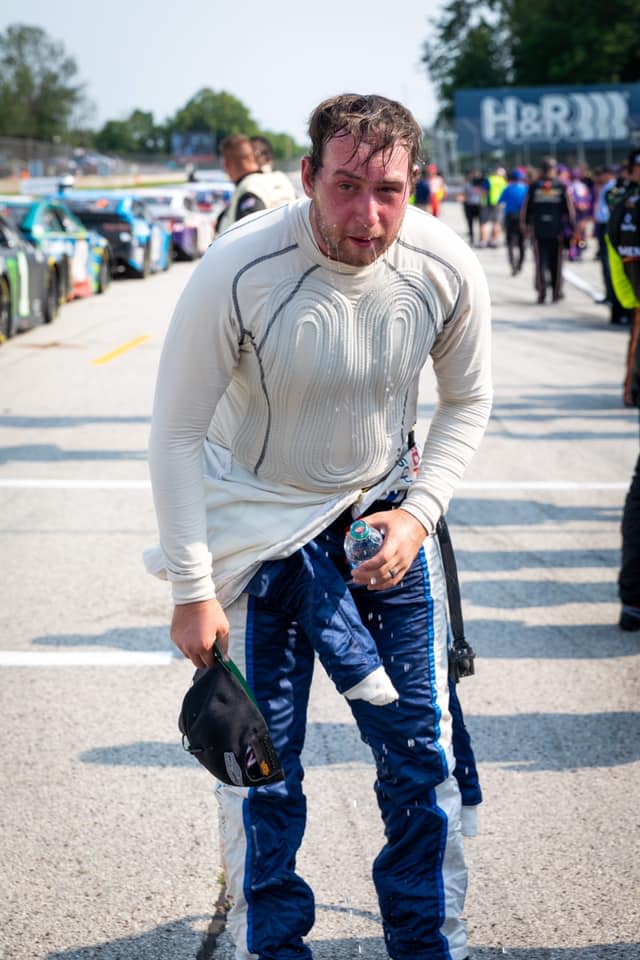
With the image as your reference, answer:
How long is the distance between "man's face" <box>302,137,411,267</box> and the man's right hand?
0.79 m

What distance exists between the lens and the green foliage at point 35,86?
152 meters

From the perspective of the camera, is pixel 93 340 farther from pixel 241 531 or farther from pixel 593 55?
pixel 593 55

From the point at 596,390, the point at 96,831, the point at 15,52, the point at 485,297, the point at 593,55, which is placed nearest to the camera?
the point at 485,297

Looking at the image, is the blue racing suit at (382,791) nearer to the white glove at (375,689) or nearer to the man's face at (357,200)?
the white glove at (375,689)

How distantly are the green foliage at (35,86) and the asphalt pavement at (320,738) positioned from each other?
14788cm

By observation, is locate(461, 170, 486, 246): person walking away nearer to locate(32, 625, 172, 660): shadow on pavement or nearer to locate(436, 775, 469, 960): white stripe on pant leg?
locate(32, 625, 172, 660): shadow on pavement

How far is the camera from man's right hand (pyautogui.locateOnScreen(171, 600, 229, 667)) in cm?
273

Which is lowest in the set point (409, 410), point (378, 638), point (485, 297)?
point (378, 638)

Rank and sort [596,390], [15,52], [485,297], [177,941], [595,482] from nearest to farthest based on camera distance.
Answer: [485,297], [177,941], [595,482], [596,390], [15,52]

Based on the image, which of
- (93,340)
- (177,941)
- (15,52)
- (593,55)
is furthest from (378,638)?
(15,52)

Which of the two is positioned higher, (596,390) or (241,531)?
(241,531)

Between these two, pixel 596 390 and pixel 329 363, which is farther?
pixel 596 390

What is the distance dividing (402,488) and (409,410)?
0.18 meters

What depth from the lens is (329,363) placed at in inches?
106
